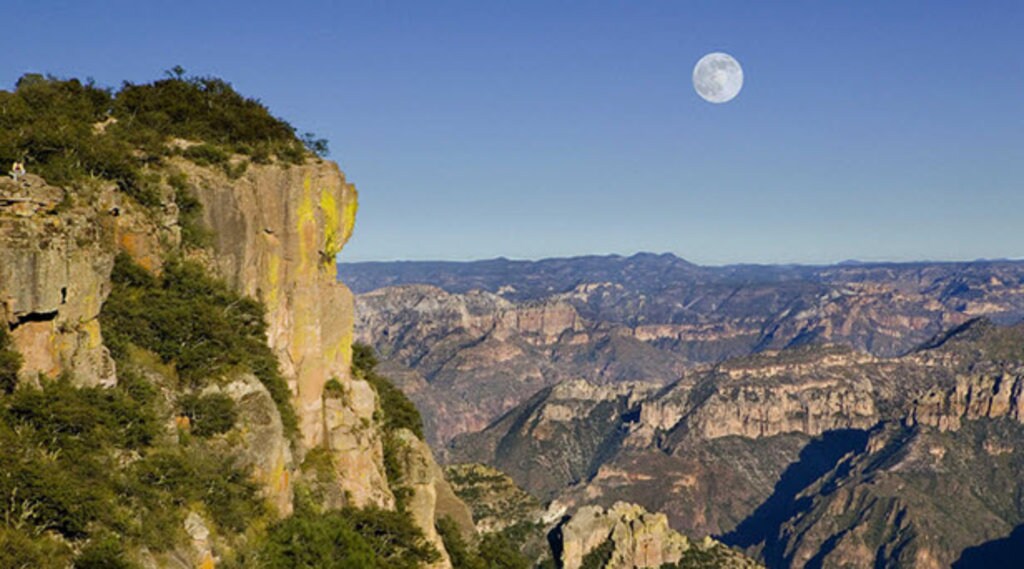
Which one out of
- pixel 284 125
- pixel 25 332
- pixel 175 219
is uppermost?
pixel 284 125

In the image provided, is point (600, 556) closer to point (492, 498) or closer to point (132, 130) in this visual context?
point (492, 498)

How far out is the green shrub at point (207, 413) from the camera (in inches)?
1226

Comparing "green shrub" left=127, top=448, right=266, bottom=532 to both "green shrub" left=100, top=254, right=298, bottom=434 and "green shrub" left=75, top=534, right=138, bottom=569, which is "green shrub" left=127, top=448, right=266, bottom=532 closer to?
"green shrub" left=75, top=534, right=138, bottom=569

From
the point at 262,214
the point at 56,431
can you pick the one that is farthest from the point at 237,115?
the point at 56,431

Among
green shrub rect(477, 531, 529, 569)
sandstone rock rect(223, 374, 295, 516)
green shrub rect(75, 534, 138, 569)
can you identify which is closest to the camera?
green shrub rect(75, 534, 138, 569)

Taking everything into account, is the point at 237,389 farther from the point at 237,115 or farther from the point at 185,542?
the point at 237,115

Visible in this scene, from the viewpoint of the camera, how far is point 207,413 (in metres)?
31.2

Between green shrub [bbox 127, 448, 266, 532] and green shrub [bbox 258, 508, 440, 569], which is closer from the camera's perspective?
green shrub [bbox 127, 448, 266, 532]

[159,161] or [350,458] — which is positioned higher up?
[159,161]

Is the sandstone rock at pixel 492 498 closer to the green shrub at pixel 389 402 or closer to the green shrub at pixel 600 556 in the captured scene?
the green shrub at pixel 600 556

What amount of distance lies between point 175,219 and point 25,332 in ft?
35.3

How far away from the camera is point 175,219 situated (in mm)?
36062

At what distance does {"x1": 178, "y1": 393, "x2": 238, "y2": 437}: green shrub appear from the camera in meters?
31.1

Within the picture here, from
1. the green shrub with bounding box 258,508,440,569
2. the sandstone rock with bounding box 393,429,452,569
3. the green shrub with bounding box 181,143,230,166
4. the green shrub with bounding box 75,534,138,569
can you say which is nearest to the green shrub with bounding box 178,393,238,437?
the green shrub with bounding box 258,508,440,569
